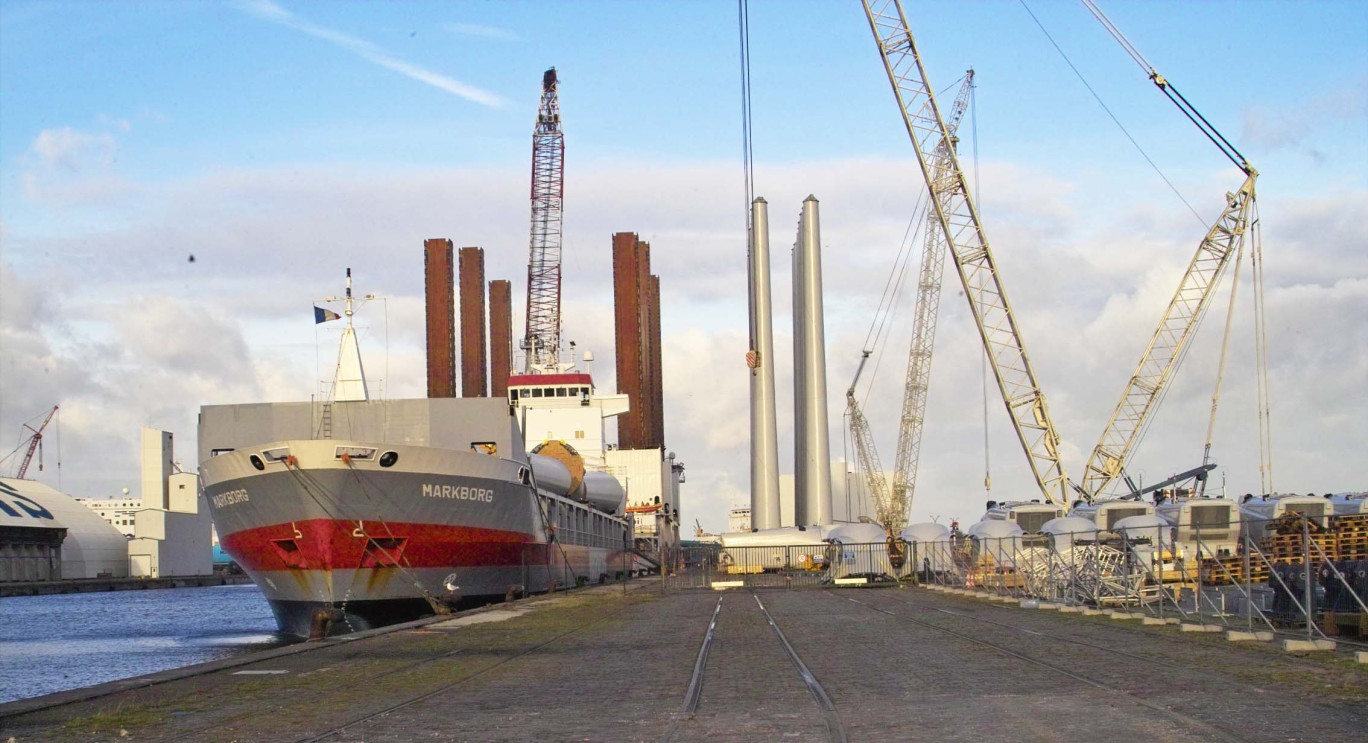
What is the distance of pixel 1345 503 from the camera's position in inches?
1499

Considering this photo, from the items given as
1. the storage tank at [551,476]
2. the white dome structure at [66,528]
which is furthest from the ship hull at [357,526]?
the white dome structure at [66,528]

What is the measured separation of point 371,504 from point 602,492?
1191 inches

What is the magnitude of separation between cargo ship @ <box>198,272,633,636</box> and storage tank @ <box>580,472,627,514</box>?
1575 cm

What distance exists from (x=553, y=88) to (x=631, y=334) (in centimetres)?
2051

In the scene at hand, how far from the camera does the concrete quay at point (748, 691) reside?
9023mm

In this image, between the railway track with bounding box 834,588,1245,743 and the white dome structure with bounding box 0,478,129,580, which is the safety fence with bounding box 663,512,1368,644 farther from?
the white dome structure with bounding box 0,478,129,580

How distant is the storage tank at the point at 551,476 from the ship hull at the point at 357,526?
30.5ft

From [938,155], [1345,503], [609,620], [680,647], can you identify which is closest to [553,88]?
[938,155]

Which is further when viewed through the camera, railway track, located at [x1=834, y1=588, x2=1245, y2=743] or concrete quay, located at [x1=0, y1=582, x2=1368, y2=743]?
concrete quay, located at [x1=0, y1=582, x2=1368, y2=743]

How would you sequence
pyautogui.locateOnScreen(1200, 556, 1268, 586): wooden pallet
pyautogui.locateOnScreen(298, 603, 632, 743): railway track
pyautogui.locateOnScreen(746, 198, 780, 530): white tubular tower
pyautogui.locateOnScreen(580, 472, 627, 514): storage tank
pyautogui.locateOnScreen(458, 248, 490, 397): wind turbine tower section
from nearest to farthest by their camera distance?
Answer: 1. pyautogui.locateOnScreen(298, 603, 632, 743): railway track
2. pyautogui.locateOnScreen(1200, 556, 1268, 586): wooden pallet
3. pyautogui.locateOnScreen(580, 472, 627, 514): storage tank
4. pyautogui.locateOnScreen(746, 198, 780, 530): white tubular tower
5. pyautogui.locateOnScreen(458, 248, 490, 397): wind turbine tower section

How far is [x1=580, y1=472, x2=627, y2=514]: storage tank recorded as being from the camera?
57.1 metres

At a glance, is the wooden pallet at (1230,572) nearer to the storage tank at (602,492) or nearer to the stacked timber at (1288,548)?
the stacked timber at (1288,548)

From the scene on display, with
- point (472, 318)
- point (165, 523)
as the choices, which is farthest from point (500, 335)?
point (165, 523)

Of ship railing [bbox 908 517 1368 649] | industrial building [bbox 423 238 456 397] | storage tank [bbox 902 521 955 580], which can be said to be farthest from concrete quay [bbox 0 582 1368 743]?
industrial building [bbox 423 238 456 397]
